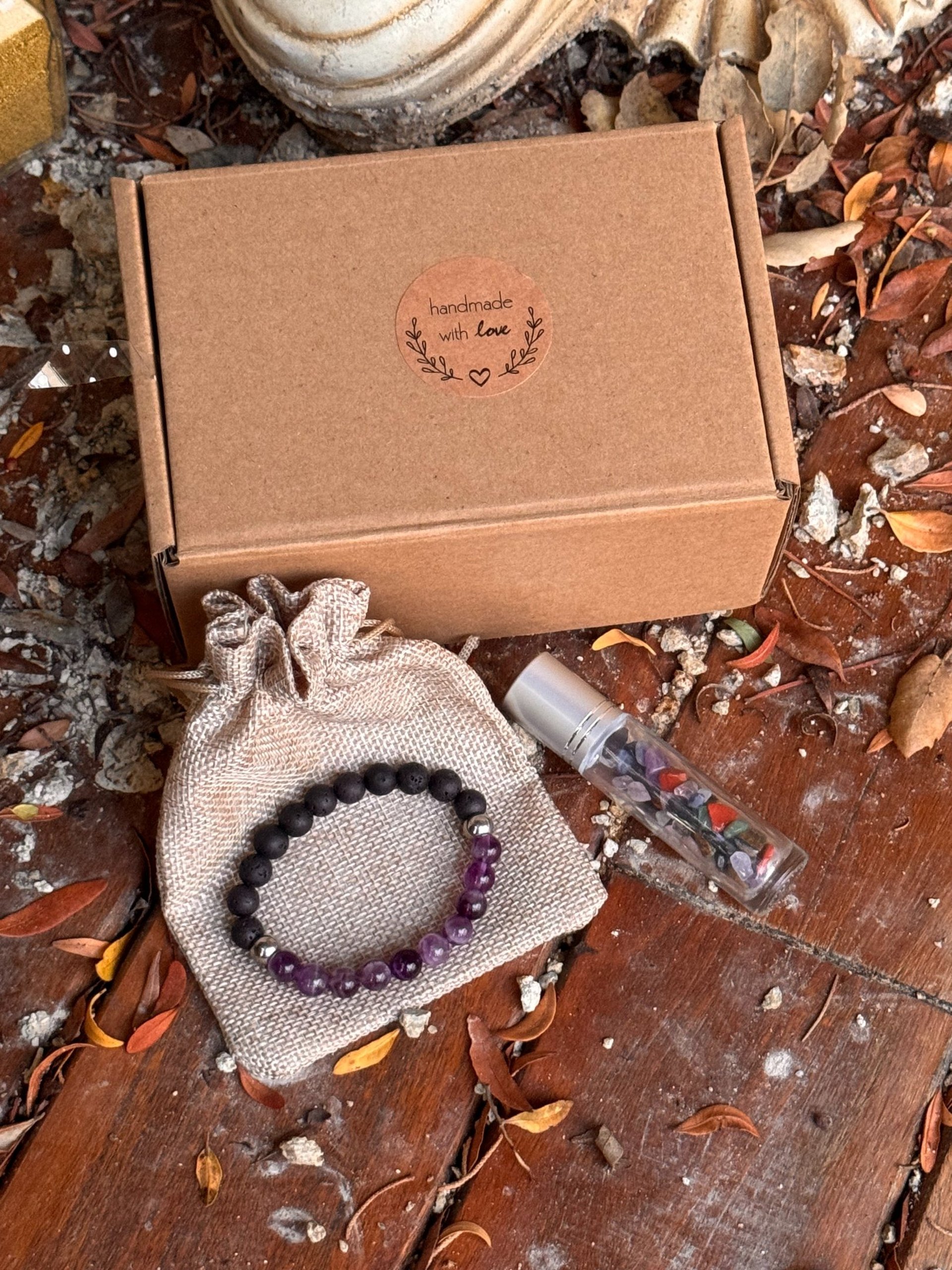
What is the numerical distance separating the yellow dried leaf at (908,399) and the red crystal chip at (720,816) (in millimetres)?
392

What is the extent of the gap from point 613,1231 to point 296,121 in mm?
963

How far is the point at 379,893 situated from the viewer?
2.71 ft

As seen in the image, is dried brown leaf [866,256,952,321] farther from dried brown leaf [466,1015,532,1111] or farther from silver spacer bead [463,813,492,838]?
dried brown leaf [466,1015,532,1111]

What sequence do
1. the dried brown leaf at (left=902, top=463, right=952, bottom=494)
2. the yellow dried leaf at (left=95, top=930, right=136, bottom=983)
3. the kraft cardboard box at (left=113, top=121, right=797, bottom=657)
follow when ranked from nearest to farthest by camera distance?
1. the kraft cardboard box at (left=113, top=121, right=797, bottom=657)
2. the yellow dried leaf at (left=95, top=930, right=136, bottom=983)
3. the dried brown leaf at (left=902, top=463, right=952, bottom=494)

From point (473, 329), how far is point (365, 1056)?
0.53 meters


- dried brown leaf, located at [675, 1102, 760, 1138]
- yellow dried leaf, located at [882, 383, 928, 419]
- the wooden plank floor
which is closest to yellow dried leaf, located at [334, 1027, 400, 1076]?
the wooden plank floor

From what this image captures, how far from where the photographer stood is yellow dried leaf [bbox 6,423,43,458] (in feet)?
3.09

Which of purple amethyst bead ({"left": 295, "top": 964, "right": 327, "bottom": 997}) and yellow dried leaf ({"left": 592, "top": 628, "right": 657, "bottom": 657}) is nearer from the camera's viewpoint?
purple amethyst bead ({"left": 295, "top": 964, "right": 327, "bottom": 997})

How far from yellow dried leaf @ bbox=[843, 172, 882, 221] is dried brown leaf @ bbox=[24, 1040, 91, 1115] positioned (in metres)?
0.94

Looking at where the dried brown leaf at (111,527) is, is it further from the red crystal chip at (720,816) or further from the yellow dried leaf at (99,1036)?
the red crystal chip at (720,816)

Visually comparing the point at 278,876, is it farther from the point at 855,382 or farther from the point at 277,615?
the point at 855,382

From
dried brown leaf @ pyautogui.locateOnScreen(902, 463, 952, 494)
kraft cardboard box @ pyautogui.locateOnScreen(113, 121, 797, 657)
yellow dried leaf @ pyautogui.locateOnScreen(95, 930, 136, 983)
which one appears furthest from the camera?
dried brown leaf @ pyautogui.locateOnScreen(902, 463, 952, 494)

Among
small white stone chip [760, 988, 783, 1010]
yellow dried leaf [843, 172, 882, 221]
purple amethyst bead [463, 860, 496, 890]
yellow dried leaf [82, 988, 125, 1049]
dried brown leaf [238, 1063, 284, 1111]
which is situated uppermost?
yellow dried leaf [843, 172, 882, 221]

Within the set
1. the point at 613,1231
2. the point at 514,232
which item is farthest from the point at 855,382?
the point at 613,1231
